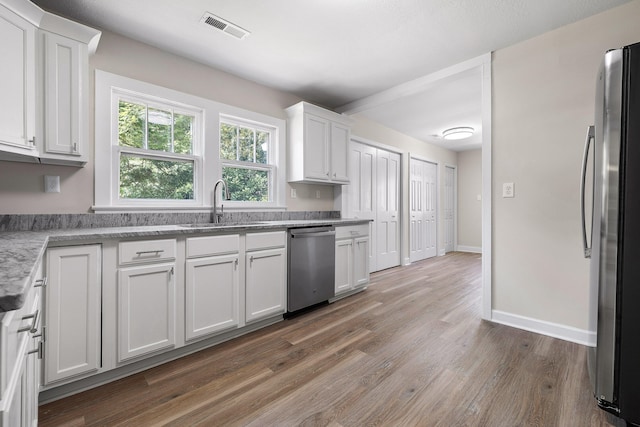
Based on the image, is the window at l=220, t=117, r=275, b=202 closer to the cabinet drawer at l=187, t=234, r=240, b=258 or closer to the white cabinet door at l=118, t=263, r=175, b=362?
the cabinet drawer at l=187, t=234, r=240, b=258

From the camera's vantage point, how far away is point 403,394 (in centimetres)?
170

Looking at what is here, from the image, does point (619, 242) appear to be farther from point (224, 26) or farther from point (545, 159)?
point (224, 26)

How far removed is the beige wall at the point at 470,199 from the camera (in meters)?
6.97

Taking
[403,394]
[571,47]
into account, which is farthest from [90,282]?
[571,47]

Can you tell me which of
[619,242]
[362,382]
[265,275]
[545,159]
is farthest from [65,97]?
[545,159]

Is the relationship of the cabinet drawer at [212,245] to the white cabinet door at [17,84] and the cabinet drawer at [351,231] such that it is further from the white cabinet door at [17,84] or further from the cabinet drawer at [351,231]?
the cabinet drawer at [351,231]

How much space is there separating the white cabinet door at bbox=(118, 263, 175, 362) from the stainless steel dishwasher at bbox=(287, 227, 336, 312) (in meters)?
1.09

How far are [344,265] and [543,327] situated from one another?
190 centimetres

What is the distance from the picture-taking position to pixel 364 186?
472cm

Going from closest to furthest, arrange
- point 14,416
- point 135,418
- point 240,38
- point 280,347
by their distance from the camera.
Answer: point 14,416, point 135,418, point 280,347, point 240,38

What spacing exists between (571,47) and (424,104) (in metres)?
1.81

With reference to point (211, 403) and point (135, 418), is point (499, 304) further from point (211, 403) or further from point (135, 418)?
point (135, 418)

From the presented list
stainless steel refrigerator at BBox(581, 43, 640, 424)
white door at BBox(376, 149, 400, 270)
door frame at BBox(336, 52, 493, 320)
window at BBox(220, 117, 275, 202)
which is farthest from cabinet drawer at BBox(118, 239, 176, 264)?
white door at BBox(376, 149, 400, 270)

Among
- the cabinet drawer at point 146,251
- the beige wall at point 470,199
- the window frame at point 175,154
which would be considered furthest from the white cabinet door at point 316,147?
the beige wall at point 470,199
